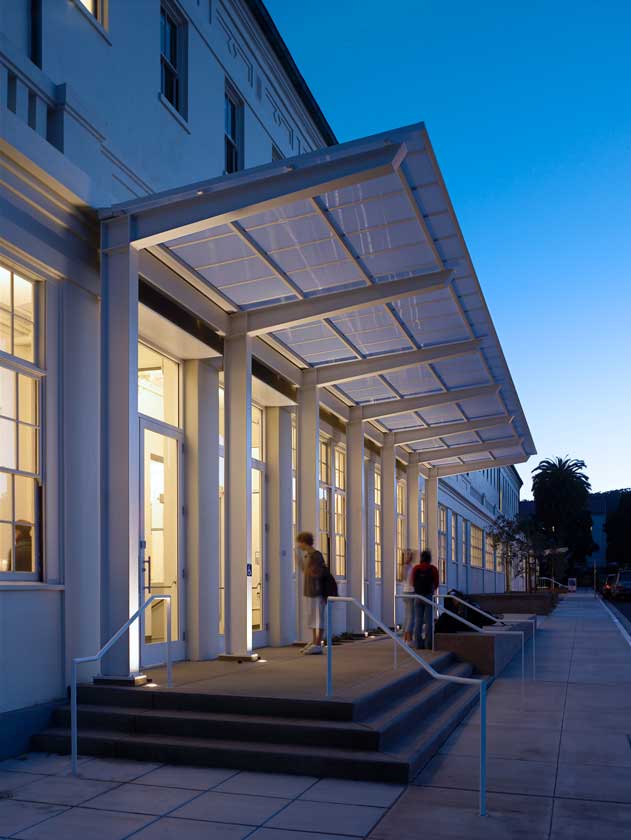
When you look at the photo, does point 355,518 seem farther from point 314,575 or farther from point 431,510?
point 431,510

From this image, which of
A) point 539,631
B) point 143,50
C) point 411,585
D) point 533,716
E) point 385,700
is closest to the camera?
point 385,700

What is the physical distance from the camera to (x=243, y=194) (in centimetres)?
990

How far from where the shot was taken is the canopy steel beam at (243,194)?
9.53m

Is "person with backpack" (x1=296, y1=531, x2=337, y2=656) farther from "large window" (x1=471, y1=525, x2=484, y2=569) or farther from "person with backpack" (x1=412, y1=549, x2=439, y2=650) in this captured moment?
"large window" (x1=471, y1=525, x2=484, y2=569)

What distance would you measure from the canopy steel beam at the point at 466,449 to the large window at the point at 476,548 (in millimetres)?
19550

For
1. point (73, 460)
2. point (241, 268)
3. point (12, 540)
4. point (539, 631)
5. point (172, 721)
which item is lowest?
point (539, 631)

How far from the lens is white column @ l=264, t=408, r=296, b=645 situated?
1602cm

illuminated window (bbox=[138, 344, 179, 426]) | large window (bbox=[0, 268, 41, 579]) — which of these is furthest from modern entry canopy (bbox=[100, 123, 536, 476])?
large window (bbox=[0, 268, 41, 579])

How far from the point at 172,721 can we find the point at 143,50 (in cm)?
840

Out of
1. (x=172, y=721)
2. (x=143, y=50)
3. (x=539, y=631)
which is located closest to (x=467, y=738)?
(x=172, y=721)

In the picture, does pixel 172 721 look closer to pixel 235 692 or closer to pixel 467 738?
pixel 235 692

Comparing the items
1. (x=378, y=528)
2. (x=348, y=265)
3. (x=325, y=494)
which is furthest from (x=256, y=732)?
(x=378, y=528)

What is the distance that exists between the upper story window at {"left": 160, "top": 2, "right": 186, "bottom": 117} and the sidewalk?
923 centimetres

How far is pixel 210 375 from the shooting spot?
1360cm
